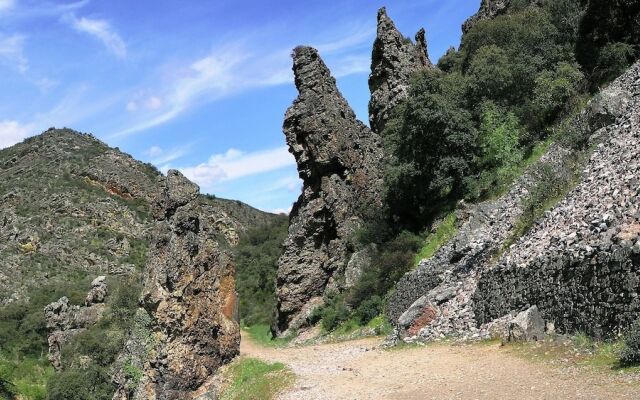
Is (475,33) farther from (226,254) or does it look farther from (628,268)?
(628,268)

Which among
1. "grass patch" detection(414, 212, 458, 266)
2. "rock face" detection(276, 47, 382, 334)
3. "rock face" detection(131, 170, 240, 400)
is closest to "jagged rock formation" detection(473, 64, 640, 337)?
"rock face" detection(131, 170, 240, 400)

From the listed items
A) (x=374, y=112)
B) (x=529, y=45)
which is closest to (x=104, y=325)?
(x=374, y=112)

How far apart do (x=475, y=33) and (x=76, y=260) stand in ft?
147

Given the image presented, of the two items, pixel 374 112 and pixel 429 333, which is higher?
pixel 374 112

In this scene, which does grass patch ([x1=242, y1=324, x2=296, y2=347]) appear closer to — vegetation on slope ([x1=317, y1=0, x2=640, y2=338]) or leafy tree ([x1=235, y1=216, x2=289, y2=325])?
leafy tree ([x1=235, y1=216, x2=289, y2=325])

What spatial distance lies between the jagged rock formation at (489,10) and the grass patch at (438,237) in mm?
25917

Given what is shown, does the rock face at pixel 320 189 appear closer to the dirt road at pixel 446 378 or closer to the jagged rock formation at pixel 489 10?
the dirt road at pixel 446 378

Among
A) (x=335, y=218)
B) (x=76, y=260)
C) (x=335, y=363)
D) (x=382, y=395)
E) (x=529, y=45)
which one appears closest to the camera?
(x=382, y=395)

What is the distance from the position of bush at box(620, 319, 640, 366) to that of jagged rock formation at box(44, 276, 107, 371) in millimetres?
43162

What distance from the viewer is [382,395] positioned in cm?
1048

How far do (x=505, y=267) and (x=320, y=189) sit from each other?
22.3 metres

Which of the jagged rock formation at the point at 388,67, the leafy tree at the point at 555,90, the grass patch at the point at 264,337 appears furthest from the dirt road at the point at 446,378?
the jagged rock formation at the point at 388,67

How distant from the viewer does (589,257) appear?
34.8ft

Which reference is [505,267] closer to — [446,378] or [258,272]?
[446,378]
